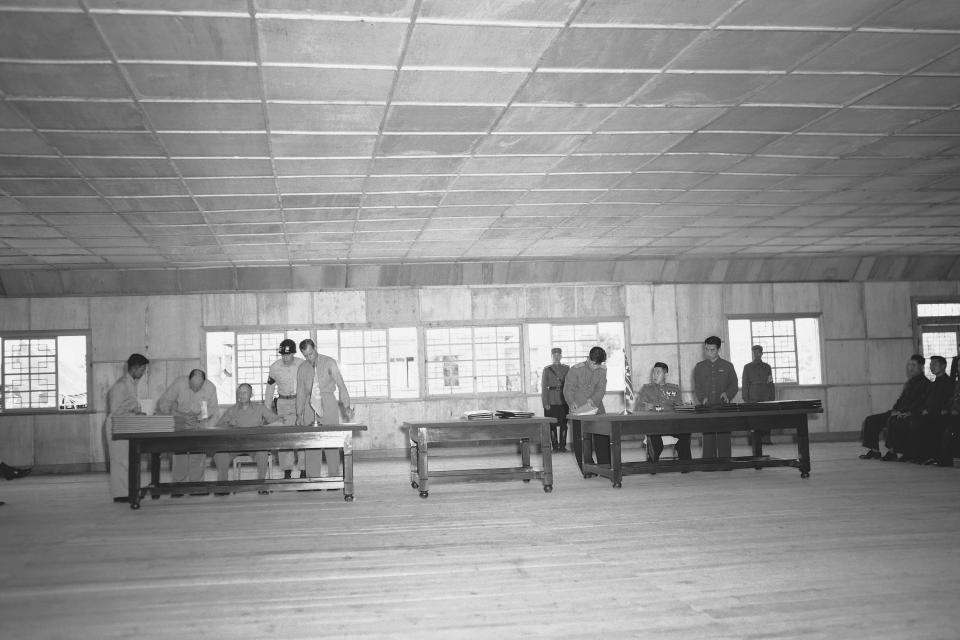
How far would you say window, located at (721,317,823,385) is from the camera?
48.1 ft

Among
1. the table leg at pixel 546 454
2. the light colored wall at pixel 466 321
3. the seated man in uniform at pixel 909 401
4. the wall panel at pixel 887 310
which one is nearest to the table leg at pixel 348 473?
the table leg at pixel 546 454

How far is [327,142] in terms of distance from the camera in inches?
279

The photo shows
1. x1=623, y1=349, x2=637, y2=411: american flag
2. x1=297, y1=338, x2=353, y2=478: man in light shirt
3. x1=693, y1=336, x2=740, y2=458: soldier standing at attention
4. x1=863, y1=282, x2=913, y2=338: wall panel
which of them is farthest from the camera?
x1=863, y1=282, x2=913, y2=338: wall panel

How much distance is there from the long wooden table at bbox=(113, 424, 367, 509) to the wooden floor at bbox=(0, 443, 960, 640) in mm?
210

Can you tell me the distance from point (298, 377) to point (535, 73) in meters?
5.03

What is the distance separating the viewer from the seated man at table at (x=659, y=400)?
984cm

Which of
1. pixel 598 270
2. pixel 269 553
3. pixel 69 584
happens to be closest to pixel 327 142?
pixel 269 553

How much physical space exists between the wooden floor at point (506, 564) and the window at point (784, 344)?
5.96 metres

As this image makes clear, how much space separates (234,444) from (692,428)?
4.45 meters

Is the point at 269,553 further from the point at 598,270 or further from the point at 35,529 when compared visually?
the point at 598,270

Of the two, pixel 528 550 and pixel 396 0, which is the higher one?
pixel 396 0

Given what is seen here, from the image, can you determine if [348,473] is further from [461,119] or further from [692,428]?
[461,119]

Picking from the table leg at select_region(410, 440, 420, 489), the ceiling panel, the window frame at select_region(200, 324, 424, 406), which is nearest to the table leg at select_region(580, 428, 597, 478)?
the table leg at select_region(410, 440, 420, 489)

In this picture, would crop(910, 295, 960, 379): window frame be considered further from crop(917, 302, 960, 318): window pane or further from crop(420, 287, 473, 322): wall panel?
crop(420, 287, 473, 322): wall panel
